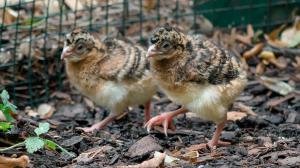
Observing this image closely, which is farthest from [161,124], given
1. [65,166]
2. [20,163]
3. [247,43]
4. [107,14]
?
[247,43]

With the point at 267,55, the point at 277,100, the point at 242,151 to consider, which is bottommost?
the point at 242,151

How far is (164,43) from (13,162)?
1417 mm

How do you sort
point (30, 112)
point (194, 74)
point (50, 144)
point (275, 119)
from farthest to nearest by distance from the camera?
point (30, 112), point (275, 119), point (194, 74), point (50, 144)

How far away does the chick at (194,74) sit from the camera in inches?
220

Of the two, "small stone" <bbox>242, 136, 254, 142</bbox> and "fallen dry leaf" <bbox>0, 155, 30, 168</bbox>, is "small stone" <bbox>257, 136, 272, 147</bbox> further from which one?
"fallen dry leaf" <bbox>0, 155, 30, 168</bbox>

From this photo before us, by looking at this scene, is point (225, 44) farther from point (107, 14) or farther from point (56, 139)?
point (56, 139)

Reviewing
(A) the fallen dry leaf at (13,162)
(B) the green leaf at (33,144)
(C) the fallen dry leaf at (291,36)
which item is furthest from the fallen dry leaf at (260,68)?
(A) the fallen dry leaf at (13,162)

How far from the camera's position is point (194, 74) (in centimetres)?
557

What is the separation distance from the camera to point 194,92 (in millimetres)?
5562

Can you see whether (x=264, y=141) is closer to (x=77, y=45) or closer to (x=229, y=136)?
(x=229, y=136)

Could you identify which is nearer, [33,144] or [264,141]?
[33,144]

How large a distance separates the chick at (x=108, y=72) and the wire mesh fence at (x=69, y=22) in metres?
1.14

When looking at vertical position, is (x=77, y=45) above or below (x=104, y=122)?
above

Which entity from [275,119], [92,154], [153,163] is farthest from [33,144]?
[275,119]
